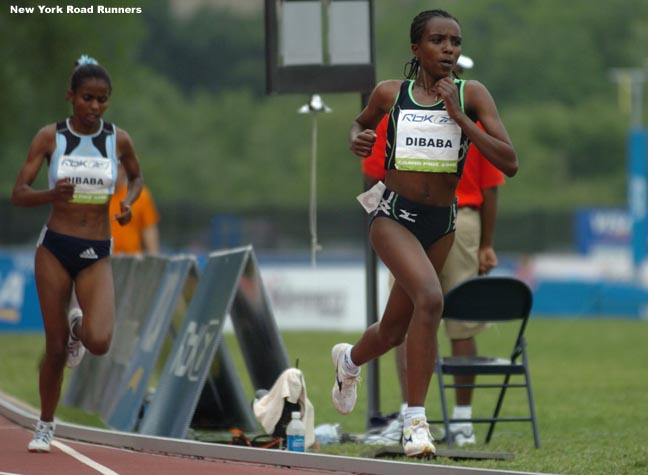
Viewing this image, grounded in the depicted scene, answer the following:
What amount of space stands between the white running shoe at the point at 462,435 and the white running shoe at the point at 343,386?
1.56 metres

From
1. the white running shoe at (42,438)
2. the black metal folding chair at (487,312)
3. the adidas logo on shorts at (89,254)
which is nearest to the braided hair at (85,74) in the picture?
the adidas logo on shorts at (89,254)

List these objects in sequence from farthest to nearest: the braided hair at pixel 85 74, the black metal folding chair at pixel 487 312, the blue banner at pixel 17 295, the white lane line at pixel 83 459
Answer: the blue banner at pixel 17 295 → the black metal folding chair at pixel 487 312 → the braided hair at pixel 85 74 → the white lane line at pixel 83 459

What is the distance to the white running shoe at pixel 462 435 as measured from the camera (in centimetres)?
1038

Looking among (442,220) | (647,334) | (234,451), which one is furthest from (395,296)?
(647,334)

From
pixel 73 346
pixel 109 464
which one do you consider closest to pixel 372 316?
pixel 73 346

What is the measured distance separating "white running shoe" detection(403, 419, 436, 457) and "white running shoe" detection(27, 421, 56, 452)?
2.38m

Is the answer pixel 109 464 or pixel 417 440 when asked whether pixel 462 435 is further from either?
pixel 109 464

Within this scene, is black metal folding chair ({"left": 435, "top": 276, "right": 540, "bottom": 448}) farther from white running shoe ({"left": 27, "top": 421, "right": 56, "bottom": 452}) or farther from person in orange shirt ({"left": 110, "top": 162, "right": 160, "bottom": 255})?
person in orange shirt ({"left": 110, "top": 162, "right": 160, "bottom": 255})

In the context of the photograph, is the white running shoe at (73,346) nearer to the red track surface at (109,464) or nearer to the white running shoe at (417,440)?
the red track surface at (109,464)

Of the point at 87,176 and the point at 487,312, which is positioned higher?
the point at 87,176

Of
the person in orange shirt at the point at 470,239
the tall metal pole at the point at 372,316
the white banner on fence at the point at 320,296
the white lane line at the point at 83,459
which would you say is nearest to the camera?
the white lane line at the point at 83,459

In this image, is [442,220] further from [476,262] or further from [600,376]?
[600,376]

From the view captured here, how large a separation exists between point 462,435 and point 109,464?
9.31ft

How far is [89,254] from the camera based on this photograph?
9.37 meters
